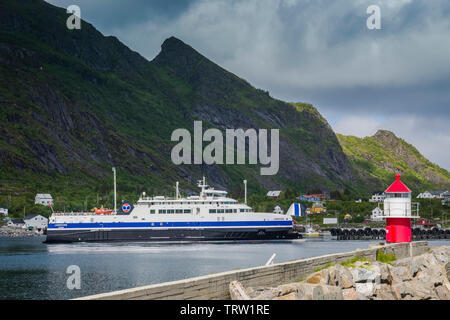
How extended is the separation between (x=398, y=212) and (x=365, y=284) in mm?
12053

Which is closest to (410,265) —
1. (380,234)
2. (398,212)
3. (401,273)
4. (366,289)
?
(401,273)

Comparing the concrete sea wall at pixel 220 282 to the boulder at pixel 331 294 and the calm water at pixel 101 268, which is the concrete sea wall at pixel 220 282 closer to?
the boulder at pixel 331 294

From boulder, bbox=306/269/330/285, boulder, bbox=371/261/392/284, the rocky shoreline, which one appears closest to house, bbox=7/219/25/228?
the rocky shoreline

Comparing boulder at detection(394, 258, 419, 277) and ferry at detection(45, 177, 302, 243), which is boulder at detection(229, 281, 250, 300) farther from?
ferry at detection(45, 177, 302, 243)

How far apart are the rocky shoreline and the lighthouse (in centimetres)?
10968

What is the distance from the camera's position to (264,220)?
87750 millimetres

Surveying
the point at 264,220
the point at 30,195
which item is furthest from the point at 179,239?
the point at 30,195

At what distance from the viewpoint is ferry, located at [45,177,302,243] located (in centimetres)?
8600

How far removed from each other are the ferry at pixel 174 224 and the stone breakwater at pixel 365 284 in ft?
193

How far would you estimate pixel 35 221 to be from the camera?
14850 cm

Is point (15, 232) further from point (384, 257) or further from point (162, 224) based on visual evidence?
point (384, 257)

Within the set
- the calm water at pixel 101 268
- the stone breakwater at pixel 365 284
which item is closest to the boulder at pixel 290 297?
the stone breakwater at pixel 365 284

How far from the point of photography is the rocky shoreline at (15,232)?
425 feet
